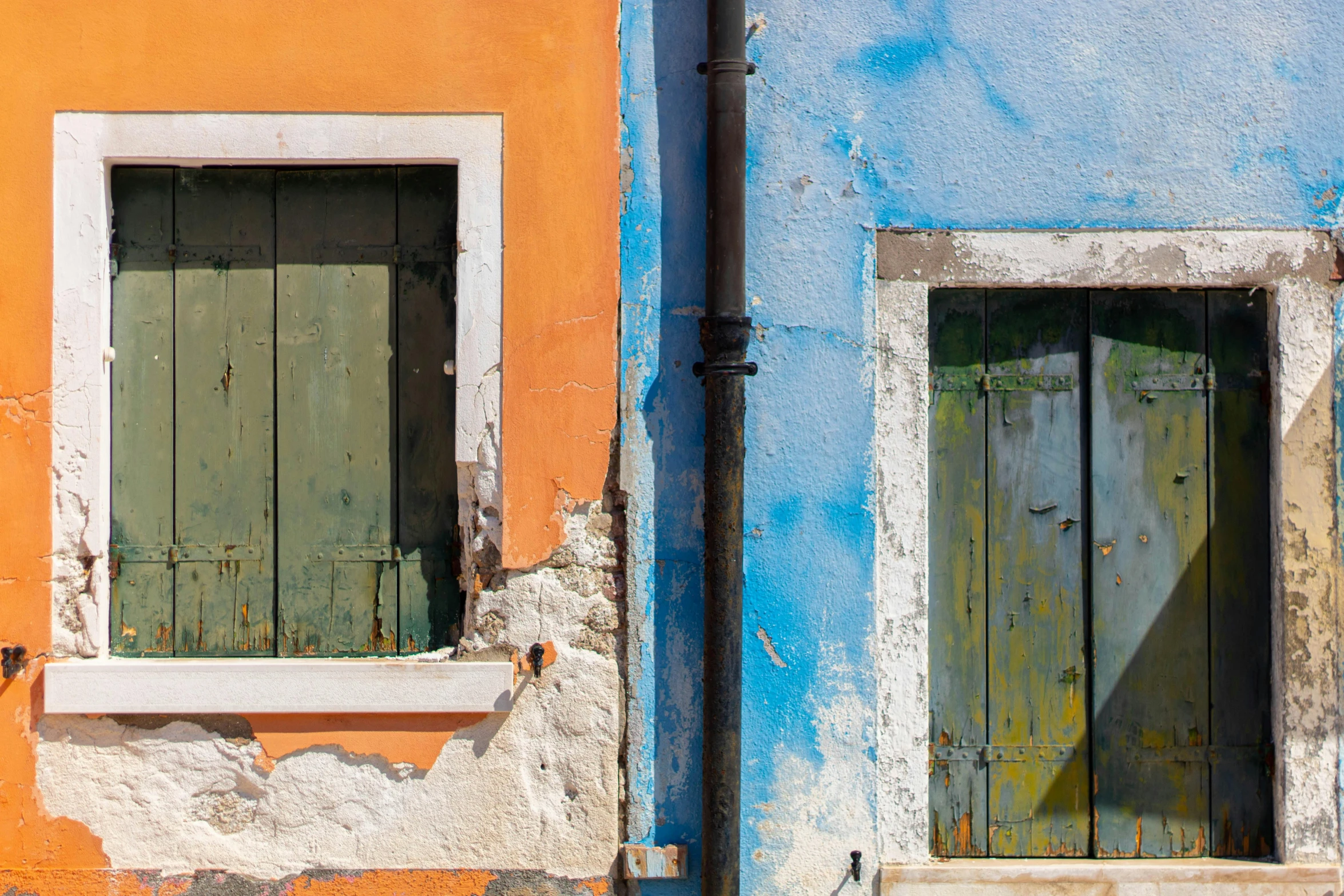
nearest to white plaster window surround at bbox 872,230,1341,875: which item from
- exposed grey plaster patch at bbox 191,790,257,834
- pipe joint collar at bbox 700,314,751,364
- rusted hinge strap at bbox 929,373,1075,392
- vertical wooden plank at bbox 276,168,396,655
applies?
rusted hinge strap at bbox 929,373,1075,392

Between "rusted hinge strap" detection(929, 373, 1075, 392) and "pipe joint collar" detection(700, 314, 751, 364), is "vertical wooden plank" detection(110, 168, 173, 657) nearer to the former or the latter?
"pipe joint collar" detection(700, 314, 751, 364)

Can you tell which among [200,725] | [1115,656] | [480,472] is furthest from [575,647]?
[1115,656]

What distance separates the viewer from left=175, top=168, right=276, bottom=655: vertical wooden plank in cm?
315

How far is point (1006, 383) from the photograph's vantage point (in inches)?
126

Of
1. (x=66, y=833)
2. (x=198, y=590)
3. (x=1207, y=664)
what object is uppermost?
(x=198, y=590)

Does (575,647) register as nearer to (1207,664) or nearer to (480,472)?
(480,472)

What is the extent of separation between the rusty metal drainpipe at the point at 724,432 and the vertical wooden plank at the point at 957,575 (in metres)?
0.62

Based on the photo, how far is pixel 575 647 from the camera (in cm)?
306

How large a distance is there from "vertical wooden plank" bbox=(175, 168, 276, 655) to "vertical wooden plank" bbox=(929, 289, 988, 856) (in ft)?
6.68

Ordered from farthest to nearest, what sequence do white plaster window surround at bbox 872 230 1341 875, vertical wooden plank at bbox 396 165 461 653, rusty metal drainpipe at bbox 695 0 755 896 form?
vertical wooden plank at bbox 396 165 461 653 → white plaster window surround at bbox 872 230 1341 875 → rusty metal drainpipe at bbox 695 0 755 896

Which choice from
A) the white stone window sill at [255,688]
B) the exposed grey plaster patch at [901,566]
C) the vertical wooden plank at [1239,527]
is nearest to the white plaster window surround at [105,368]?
the white stone window sill at [255,688]

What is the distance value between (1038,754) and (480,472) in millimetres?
1896

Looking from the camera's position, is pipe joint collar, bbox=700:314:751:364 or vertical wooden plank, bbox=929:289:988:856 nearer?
pipe joint collar, bbox=700:314:751:364

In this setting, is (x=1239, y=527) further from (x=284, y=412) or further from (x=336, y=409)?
(x=284, y=412)
